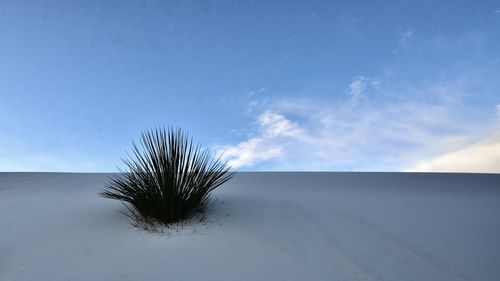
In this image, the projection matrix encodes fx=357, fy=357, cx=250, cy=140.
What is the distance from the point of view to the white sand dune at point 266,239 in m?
2.93

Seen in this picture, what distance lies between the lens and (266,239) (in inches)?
135

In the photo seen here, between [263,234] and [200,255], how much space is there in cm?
71

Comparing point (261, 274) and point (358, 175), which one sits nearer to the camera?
point (261, 274)

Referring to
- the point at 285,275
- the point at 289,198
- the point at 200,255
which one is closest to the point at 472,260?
the point at 285,275

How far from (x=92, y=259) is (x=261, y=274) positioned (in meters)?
1.46

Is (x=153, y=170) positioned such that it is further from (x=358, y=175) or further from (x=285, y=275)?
(x=358, y=175)

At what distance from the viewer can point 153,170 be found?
3.74 meters

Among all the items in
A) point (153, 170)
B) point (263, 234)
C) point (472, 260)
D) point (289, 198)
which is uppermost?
point (153, 170)

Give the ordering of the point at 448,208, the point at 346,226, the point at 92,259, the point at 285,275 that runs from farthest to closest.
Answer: the point at 448,208
the point at 346,226
the point at 92,259
the point at 285,275

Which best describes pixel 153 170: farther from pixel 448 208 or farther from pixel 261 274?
pixel 448 208

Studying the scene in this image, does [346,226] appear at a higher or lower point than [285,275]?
higher

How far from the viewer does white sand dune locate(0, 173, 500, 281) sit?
2934 millimetres

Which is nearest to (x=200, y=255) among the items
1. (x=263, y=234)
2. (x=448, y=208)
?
(x=263, y=234)

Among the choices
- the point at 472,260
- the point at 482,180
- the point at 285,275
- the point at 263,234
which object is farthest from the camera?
the point at 482,180
